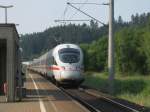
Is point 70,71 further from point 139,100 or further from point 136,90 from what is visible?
point 139,100

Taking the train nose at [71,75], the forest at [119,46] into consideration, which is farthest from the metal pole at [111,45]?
the forest at [119,46]

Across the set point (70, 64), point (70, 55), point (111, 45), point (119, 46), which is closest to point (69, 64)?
point (70, 64)

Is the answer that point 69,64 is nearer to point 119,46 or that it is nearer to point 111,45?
point 111,45

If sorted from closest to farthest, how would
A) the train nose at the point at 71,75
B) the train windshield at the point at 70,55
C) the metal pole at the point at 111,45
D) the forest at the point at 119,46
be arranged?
the metal pole at the point at 111,45, the train nose at the point at 71,75, the train windshield at the point at 70,55, the forest at the point at 119,46

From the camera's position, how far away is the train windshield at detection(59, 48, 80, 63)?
41.3 m

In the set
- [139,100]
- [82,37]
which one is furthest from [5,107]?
[82,37]

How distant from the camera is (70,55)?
41562 mm

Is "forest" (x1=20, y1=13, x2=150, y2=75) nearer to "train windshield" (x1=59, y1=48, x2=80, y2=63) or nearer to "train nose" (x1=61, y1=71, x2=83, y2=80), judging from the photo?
"train windshield" (x1=59, y1=48, x2=80, y2=63)

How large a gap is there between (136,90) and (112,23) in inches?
183

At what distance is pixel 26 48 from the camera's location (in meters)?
180

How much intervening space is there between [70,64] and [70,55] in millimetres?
785

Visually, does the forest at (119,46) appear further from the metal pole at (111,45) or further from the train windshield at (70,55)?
the metal pole at (111,45)

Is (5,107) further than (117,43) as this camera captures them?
No

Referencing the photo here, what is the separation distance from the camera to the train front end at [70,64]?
135 feet
